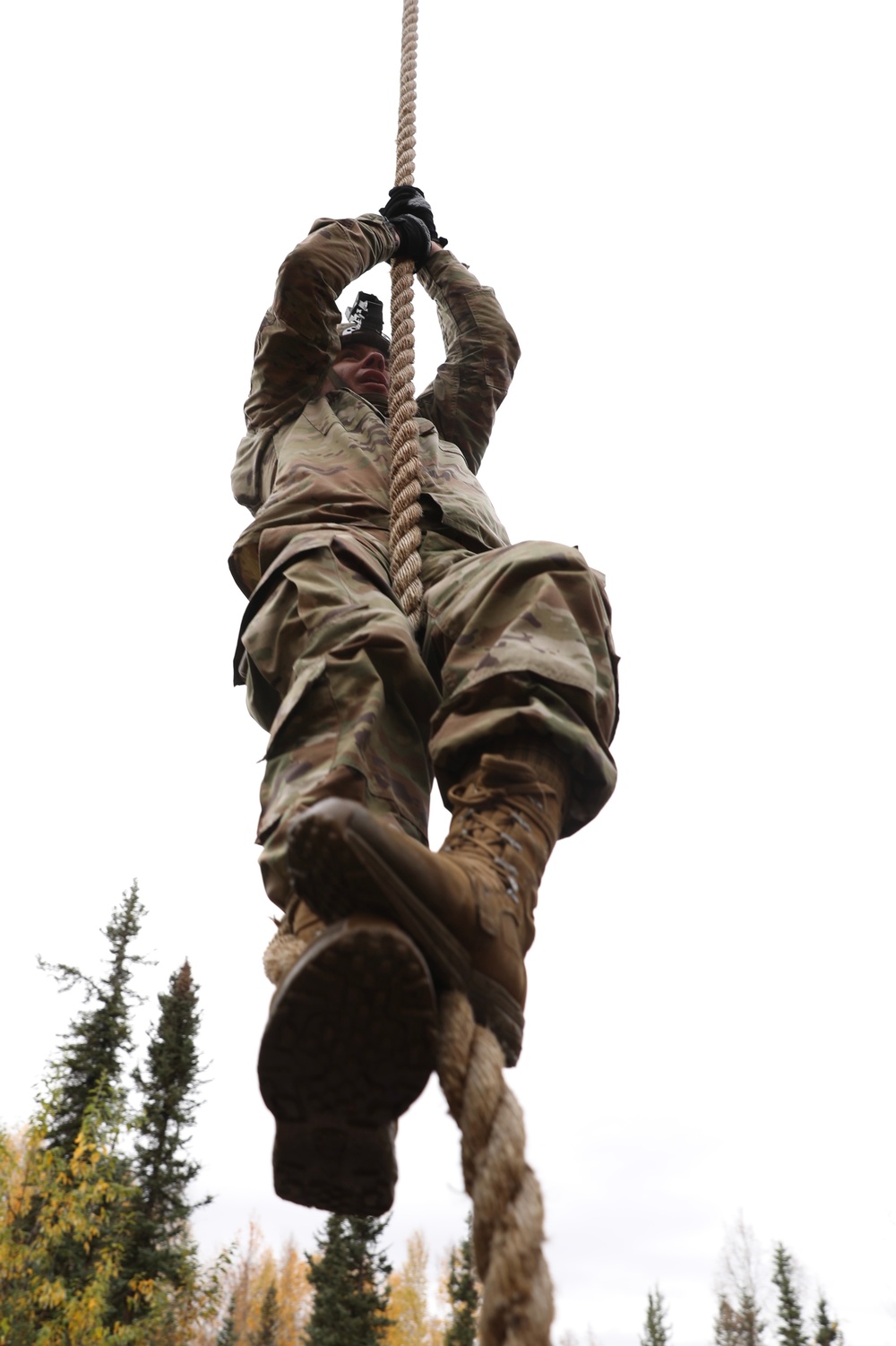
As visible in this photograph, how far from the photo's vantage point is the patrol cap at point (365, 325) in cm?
320

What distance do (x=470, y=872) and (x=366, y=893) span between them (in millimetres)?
203

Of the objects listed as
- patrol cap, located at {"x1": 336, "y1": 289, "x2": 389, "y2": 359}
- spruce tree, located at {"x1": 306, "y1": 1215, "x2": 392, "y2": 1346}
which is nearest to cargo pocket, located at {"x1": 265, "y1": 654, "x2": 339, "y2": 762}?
patrol cap, located at {"x1": 336, "y1": 289, "x2": 389, "y2": 359}

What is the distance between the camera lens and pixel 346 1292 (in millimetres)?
16844

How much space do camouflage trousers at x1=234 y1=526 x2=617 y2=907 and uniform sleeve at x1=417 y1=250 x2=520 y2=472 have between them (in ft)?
3.62

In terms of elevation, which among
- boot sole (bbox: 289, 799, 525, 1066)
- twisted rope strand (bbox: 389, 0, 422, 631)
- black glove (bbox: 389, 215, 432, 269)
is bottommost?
boot sole (bbox: 289, 799, 525, 1066)

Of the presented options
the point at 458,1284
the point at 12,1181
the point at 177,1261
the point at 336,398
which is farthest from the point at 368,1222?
the point at 336,398

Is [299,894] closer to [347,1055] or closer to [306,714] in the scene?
[347,1055]

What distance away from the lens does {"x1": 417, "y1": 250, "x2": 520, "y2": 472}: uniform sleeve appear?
312 cm

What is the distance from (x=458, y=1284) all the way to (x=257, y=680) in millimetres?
16878

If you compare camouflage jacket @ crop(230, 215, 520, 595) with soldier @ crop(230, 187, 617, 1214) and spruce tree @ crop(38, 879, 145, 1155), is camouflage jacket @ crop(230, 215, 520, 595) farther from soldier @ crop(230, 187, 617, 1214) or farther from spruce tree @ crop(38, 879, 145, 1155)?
spruce tree @ crop(38, 879, 145, 1155)

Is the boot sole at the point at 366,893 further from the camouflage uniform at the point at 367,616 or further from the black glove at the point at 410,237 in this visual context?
the black glove at the point at 410,237

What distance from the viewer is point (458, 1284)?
16.2 m

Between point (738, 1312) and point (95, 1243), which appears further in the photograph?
point (738, 1312)

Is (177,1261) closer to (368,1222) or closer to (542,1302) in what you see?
(368,1222)
